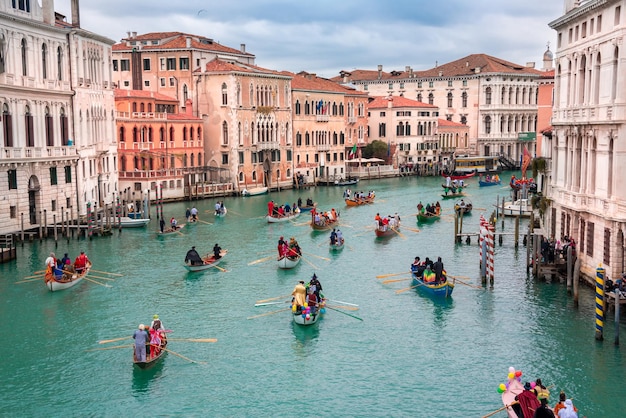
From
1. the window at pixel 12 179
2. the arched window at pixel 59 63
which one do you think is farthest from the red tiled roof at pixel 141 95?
the window at pixel 12 179

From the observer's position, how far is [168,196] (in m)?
53.8

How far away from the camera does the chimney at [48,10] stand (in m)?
38.2

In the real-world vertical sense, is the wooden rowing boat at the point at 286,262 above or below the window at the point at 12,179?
below

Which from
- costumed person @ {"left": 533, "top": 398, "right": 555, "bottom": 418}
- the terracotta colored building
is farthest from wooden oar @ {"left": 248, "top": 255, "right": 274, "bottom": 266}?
the terracotta colored building

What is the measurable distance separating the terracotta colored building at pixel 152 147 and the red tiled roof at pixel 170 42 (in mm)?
5651

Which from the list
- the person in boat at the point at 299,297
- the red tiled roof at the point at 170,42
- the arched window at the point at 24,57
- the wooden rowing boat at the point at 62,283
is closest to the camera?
the person in boat at the point at 299,297

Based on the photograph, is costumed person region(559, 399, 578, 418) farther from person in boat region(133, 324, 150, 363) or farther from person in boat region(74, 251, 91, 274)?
person in boat region(74, 251, 91, 274)

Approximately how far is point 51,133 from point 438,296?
22369 millimetres

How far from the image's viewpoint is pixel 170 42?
62531 millimetres

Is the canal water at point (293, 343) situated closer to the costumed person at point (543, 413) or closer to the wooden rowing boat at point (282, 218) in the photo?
the costumed person at point (543, 413)

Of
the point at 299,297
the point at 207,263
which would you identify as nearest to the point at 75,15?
the point at 207,263

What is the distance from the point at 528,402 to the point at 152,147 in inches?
1681

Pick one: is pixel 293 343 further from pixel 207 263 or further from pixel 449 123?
pixel 449 123

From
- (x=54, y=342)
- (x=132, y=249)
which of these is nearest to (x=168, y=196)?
(x=132, y=249)
